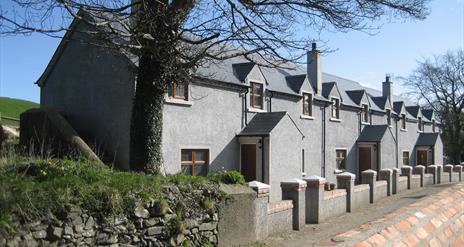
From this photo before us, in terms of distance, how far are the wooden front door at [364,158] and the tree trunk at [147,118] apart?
2368cm

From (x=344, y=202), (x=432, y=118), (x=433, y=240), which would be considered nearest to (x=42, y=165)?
(x=433, y=240)

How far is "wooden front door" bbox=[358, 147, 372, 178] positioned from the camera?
31516 millimetres

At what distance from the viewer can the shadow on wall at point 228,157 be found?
64.0ft

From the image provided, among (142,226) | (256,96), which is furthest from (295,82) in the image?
(142,226)

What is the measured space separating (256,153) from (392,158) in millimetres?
16222

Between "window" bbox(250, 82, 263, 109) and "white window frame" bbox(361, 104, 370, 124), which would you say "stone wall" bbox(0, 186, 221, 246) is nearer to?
"window" bbox(250, 82, 263, 109)

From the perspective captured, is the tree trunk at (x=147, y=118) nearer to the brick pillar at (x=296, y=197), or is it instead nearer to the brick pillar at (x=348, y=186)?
the brick pillar at (x=296, y=197)

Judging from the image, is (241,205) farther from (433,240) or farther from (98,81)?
(98,81)

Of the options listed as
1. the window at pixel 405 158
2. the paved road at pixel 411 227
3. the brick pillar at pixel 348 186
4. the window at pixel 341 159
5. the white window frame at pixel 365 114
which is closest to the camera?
the paved road at pixel 411 227

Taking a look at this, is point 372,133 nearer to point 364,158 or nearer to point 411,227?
point 364,158

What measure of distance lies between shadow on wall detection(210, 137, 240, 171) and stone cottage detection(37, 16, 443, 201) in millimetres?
45

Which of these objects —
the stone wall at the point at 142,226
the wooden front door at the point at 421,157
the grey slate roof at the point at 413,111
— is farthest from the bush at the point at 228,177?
the grey slate roof at the point at 413,111

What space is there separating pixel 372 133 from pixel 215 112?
643 inches

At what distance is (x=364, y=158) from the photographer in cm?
3189
